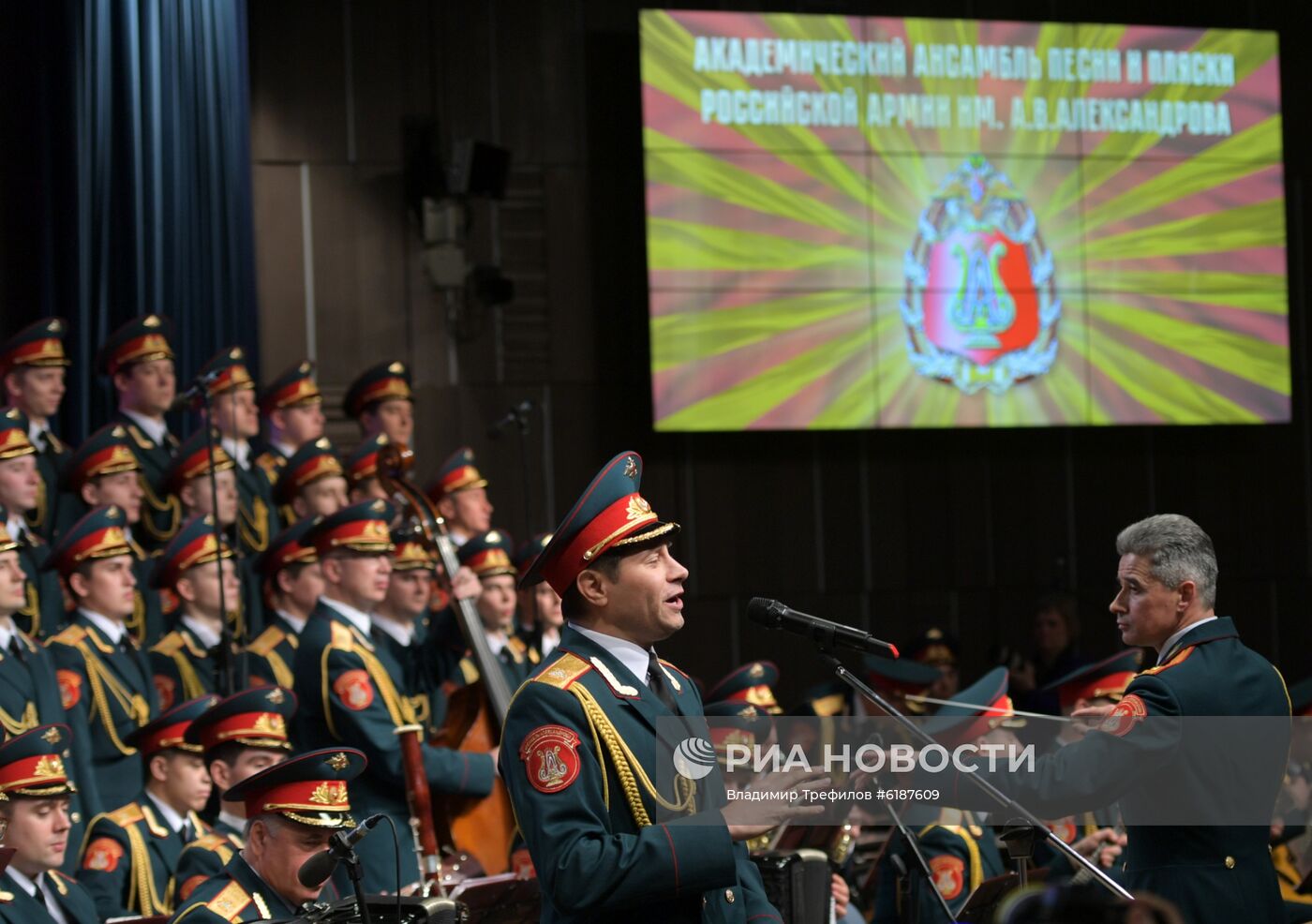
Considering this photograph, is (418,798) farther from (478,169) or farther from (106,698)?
(478,169)

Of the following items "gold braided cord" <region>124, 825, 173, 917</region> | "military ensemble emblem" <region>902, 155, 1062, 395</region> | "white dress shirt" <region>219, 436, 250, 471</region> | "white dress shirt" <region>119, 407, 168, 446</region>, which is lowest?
"gold braided cord" <region>124, 825, 173, 917</region>

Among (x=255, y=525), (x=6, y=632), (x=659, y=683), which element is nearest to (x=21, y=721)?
(x=6, y=632)

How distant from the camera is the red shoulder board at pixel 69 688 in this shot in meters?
5.04

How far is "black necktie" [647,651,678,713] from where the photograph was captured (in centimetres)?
275

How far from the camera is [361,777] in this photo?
4785 millimetres

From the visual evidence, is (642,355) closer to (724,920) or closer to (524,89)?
(524,89)

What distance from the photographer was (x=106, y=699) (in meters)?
5.15

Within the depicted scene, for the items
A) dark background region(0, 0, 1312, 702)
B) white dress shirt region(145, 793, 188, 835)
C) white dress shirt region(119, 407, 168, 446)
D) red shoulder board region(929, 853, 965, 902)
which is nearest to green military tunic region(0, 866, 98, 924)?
white dress shirt region(145, 793, 188, 835)

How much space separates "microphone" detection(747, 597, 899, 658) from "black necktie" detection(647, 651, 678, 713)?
163 mm

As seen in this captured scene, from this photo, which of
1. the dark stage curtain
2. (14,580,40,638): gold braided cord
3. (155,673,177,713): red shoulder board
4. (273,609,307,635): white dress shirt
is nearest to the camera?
(14,580,40,638): gold braided cord

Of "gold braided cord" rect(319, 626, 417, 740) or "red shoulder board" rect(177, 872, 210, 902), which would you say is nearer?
"red shoulder board" rect(177, 872, 210, 902)

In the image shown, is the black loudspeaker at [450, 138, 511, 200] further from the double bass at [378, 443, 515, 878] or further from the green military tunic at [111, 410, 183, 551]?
the double bass at [378, 443, 515, 878]

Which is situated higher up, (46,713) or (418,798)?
(46,713)

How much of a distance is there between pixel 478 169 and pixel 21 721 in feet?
15.1
